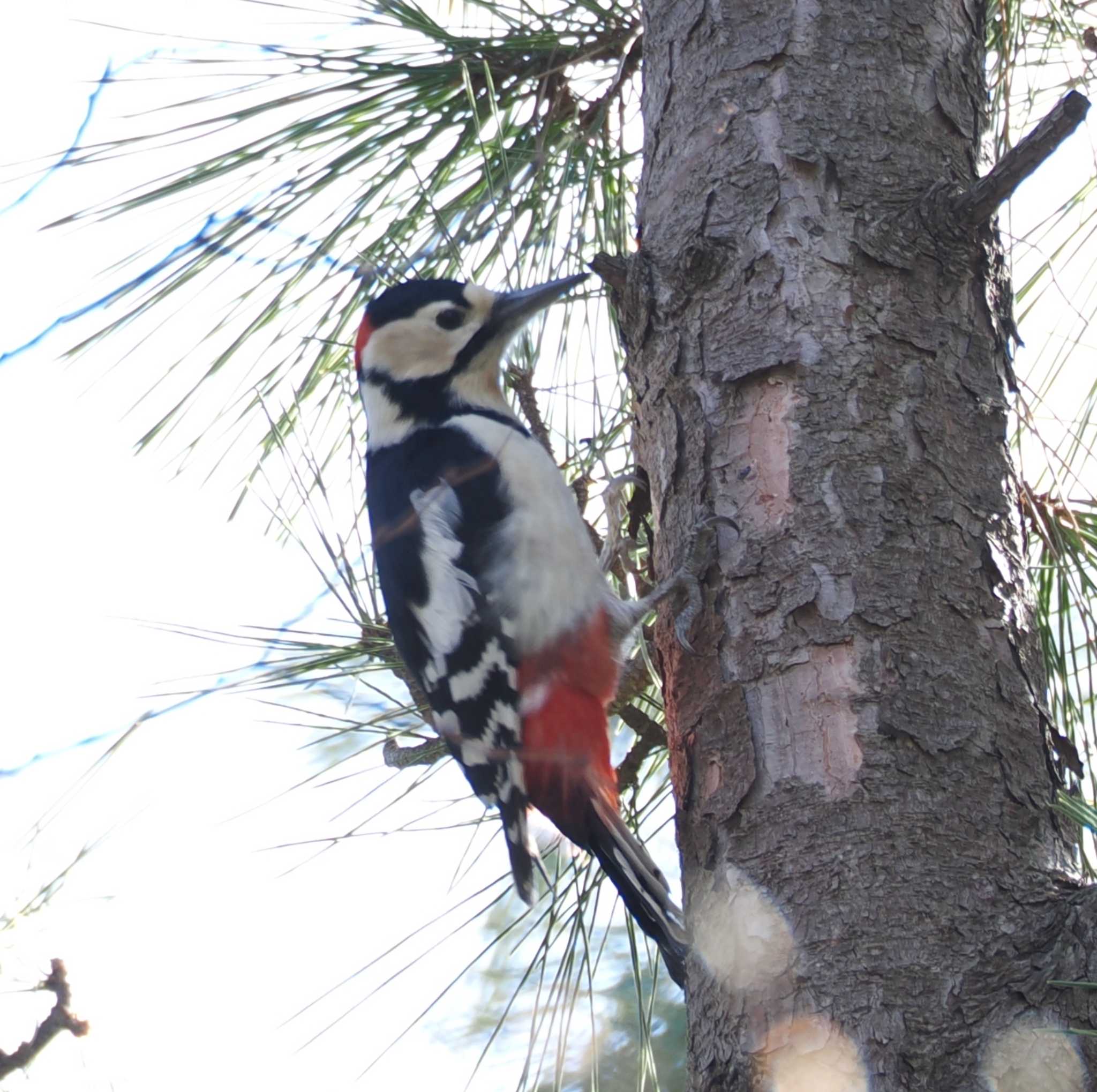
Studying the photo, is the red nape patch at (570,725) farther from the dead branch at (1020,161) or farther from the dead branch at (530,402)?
the dead branch at (1020,161)

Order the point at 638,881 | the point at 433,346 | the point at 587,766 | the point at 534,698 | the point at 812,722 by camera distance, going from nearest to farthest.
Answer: the point at 812,722
the point at 638,881
the point at 587,766
the point at 534,698
the point at 433,346

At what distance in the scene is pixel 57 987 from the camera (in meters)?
1.45

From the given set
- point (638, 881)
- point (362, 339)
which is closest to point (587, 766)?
point (638, 881)

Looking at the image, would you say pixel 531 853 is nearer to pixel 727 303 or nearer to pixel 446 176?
pixel 727 303

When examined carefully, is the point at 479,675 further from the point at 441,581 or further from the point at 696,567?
the point at 696,567

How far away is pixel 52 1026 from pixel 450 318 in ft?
3.99

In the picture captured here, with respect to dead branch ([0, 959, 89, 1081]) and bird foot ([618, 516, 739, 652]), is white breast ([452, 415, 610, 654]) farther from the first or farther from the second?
dead branch ([0, 959, 89, 1081])

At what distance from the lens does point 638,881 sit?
170 centimetres

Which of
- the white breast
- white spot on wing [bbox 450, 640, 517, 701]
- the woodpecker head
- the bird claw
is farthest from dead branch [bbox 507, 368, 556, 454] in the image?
the bird claw

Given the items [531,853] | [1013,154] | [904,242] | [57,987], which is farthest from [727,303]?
[57,987]

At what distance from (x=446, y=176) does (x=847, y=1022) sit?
4.88ft

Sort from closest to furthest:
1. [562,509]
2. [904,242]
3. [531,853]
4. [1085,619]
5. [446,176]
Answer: [904,242] < [1085,619] < [531,853] < [562,509] < [446,176]

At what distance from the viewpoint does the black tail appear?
5.34ft

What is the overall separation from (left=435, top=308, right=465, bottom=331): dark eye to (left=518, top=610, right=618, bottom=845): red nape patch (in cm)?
57
